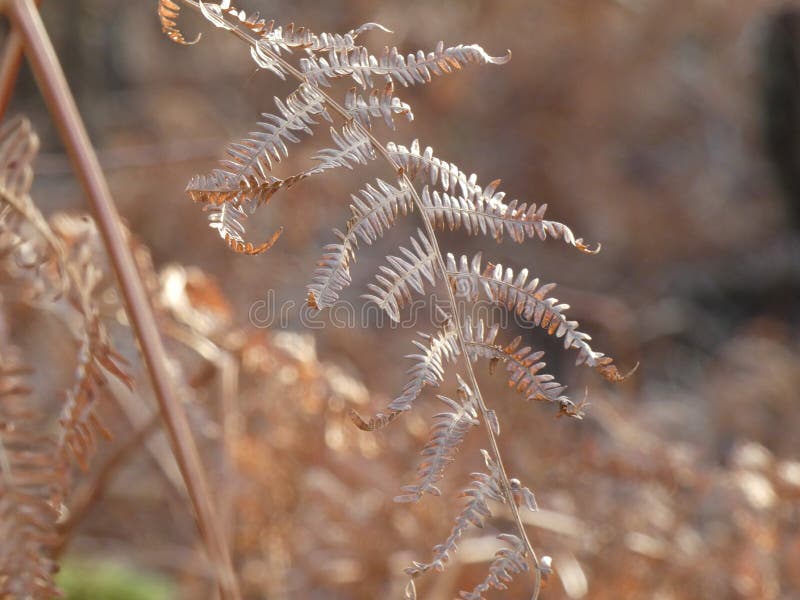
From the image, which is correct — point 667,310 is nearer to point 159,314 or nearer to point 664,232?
point 664,232

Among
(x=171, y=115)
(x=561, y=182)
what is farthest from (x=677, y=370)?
(x=171, y=115)

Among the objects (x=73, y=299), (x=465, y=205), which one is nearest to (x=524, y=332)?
(x=73, y=299)

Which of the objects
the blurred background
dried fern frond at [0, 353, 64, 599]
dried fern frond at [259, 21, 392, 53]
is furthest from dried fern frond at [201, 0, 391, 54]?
the blurred background

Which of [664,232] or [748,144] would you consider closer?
[664,232]

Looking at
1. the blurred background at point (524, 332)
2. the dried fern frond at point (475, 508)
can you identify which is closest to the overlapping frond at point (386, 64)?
the dried fern frond at point (475, 508)

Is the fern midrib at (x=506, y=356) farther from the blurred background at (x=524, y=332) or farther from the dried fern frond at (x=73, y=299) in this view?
the blurred background at (x=524, y=332)

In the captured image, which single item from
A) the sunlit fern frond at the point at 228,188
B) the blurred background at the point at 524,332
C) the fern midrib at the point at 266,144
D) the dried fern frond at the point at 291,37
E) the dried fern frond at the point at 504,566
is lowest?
the dried fern frond at the point at 504,566
